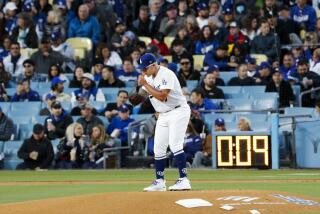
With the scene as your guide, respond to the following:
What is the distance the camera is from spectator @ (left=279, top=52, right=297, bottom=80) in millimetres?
20297

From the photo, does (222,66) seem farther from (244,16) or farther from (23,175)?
(23,175)

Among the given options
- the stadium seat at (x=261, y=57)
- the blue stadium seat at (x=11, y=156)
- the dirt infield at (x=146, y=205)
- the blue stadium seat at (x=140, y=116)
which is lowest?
the dirt infield at (x=146, y=205)

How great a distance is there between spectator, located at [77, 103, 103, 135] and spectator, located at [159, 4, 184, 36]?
156 inches

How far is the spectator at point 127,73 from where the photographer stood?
21062mm

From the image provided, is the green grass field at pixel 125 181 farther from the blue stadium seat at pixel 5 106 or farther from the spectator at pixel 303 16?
the spectator at pixel 303 16

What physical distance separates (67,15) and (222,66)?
459 cm

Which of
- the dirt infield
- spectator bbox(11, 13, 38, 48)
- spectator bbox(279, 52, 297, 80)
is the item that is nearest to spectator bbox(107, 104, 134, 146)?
spectator bbox(279, 52, 297, 80)

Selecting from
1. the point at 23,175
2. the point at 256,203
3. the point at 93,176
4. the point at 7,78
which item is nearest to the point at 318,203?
the point at 256,203

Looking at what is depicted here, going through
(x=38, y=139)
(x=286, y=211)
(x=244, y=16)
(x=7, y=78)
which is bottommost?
(x=286, y=211)

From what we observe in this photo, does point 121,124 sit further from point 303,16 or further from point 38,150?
point 303,16

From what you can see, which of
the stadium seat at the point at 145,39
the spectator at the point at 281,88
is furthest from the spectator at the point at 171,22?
the spectator at the point at 281,88

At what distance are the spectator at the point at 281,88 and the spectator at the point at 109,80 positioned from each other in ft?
11.0

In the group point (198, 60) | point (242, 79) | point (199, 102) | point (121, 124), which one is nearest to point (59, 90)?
point (121, 124)

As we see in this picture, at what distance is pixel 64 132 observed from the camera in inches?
787
